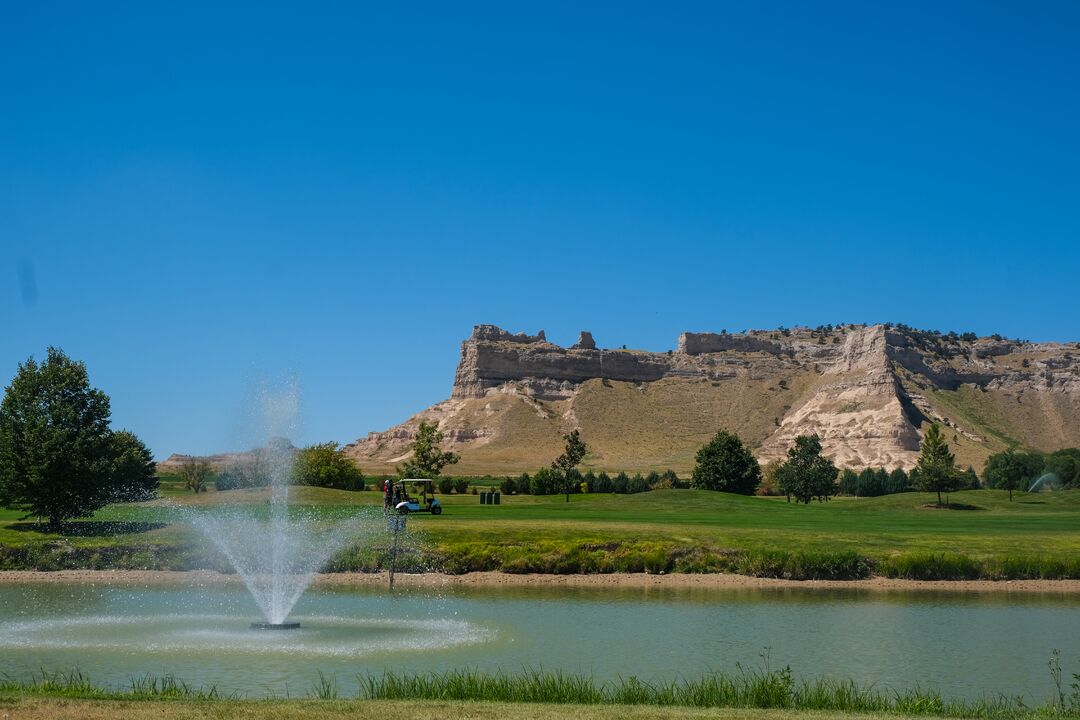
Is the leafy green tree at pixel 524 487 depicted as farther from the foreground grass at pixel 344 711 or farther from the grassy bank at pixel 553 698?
the foreground grass at pixel 344 711

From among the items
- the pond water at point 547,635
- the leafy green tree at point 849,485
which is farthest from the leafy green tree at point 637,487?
the pond water at point 547,635

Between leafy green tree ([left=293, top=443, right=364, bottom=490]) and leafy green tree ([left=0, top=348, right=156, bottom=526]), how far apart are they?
31412 millimetres

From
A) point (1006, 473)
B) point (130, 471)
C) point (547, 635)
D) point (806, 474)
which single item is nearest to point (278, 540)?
point (547, 635)

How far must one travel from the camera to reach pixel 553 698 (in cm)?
1579

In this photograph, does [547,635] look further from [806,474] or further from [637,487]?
[637,487]

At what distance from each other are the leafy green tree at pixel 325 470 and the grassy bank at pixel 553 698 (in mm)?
64449

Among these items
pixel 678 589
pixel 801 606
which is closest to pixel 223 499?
pixel 678 589

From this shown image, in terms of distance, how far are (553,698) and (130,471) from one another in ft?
175

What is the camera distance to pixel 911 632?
989 inches

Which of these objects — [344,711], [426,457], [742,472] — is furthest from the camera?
A: [742,472]

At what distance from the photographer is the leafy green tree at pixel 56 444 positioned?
4531 cm

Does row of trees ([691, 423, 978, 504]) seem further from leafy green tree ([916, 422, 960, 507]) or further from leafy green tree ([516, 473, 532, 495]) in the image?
leafy green tree ([516, 473, 532, 495])

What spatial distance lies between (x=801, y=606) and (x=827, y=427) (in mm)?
169450

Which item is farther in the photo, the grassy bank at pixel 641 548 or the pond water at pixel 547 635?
the grassy bank at pixel 641 548
